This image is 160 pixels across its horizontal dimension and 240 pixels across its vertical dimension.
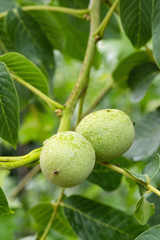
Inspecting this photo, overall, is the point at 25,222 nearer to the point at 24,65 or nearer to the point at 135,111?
the point at 135,111

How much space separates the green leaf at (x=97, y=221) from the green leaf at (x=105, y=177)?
85 mm

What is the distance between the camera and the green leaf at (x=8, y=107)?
100 centimetres

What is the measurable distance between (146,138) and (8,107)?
661mm

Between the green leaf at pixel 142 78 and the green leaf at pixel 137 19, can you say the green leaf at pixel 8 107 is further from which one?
the green leaf at pixel 142 78

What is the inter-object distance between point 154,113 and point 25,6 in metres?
0.76

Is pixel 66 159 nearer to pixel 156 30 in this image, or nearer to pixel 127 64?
pixel 156 30

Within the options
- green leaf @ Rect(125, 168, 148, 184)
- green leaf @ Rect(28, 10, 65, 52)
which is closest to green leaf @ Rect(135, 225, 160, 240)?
green leaf @ Rect(125, 168, 148, 184)

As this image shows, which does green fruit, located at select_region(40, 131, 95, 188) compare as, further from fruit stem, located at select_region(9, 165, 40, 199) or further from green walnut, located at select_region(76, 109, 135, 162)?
fruit stem, located at select_region(9, 165, 40, 199)

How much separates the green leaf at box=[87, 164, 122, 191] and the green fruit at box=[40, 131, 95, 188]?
17.3 inches

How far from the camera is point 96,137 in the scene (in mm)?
899

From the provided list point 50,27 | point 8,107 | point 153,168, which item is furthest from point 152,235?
point 50,27

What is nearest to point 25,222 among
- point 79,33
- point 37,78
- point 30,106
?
point 30,106

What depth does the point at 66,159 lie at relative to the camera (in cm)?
81

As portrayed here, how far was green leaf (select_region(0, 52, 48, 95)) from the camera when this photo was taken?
3.55ft
